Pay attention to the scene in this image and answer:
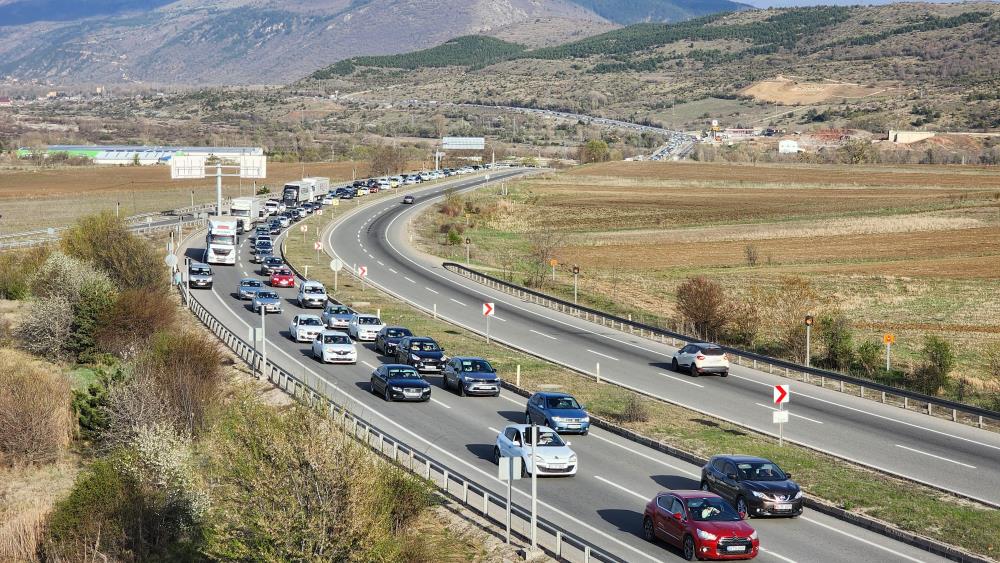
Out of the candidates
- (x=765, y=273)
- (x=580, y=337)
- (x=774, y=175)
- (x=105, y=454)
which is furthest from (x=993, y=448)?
(x=774, y=175)

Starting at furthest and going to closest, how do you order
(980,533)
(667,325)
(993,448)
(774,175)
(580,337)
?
(774,175) < (667,325) < (580,337) < (993,448) < (980,533)

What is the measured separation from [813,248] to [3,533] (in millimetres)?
73007

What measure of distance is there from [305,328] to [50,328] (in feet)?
38.6

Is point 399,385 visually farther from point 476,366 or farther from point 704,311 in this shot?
point 704,311

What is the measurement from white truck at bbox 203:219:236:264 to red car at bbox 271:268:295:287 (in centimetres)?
849

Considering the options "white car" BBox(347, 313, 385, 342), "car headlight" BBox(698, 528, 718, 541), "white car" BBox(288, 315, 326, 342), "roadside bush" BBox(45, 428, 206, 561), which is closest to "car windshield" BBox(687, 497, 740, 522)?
"car headlight" BBox(698, 528, 718, 541)

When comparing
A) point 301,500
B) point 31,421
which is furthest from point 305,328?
point 301,500

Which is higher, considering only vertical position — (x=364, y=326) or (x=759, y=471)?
(x=759, y=471)

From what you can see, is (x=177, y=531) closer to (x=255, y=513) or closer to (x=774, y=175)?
(x=255, y=513)

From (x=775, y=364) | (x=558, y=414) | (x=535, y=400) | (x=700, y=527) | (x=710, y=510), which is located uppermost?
(x=710, y=510)

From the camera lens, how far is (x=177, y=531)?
97.1 feet

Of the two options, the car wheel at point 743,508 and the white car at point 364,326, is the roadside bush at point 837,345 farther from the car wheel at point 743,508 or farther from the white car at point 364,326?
the car wheel at point 743,508

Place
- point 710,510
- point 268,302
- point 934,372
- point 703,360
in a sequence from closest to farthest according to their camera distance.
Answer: point 710,510
point 934,372
point 703,360
point 268,302

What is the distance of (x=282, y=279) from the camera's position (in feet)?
229
